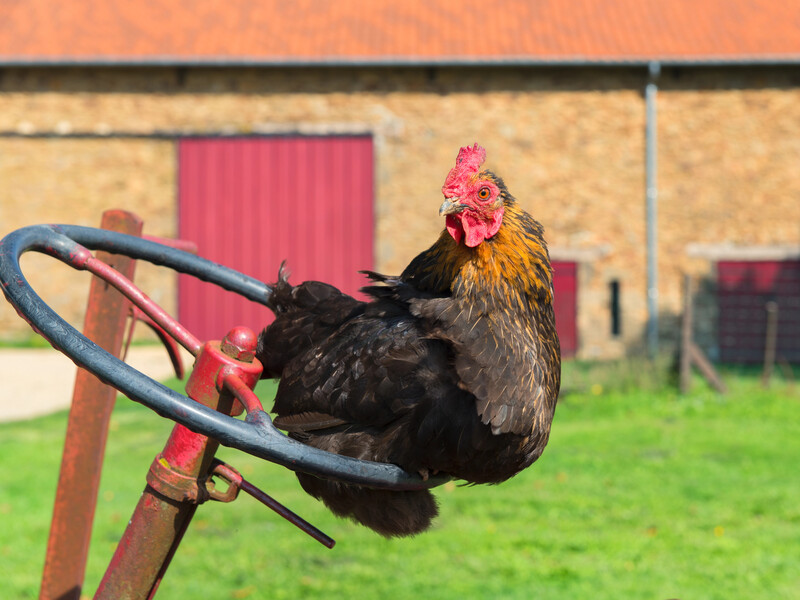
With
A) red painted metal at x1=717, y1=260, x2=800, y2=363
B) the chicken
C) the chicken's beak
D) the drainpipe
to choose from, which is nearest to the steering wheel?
the chicken

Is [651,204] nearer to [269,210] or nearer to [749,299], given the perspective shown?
[749,299]

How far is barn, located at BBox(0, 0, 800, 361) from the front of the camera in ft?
44.2

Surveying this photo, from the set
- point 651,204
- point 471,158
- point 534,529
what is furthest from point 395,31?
point 471,158

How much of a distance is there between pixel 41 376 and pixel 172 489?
10.2 m

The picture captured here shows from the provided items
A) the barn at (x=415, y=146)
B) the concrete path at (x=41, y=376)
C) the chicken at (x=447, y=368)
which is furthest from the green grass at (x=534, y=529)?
the barn at (x=415, y=146)

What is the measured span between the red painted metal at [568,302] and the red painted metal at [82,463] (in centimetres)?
1161

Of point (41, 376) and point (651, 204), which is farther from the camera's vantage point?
point (651, 204)

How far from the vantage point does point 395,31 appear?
13.9 metres

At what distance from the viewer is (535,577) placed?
4.57m

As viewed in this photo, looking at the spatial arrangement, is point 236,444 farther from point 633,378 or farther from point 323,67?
point 323,67

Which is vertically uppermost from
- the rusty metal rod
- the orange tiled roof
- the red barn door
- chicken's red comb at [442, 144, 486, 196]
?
the orange tiled roof

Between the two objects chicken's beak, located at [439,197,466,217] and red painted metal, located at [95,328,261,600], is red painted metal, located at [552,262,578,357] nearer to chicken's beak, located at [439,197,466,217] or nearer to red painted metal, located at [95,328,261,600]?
chicken's beak, located at [439,197,466,217]

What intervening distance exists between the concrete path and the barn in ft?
4.05

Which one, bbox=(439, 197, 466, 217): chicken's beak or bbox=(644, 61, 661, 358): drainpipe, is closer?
bbox=(439, 197, 466, 217): chicken's beak
